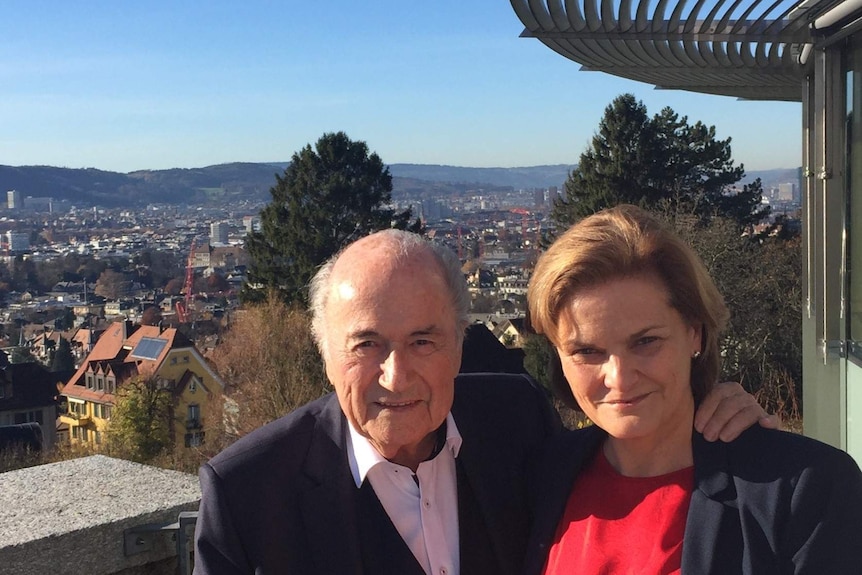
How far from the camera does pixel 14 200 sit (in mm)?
96625

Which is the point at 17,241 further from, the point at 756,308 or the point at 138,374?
the point at 756,308

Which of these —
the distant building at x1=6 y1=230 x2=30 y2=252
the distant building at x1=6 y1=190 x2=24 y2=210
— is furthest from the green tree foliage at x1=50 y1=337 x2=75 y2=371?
the distant building at x1=6 y1=190 x2=24 y2=210

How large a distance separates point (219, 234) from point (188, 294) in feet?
64.5

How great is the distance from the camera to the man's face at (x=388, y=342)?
2.09 meters

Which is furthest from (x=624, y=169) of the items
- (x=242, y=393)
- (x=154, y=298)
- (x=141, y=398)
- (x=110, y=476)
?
(x=154, y=298)

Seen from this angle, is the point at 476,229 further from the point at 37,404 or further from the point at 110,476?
the point at 110,476

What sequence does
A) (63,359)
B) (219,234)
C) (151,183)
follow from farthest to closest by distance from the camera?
(151,183) → (219,234) → (63,359)

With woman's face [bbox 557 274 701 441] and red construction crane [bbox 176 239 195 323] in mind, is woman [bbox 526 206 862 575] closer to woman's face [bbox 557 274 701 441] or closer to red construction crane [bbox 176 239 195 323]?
woman's face [bbox 557 274 701 441]

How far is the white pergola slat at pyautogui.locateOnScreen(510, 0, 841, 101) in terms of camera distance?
6.04 meters

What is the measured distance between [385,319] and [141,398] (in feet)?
111

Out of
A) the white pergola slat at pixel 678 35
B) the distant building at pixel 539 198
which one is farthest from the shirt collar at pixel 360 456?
the distant building at pixel 539 198

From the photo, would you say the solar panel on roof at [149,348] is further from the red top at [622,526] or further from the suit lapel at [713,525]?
the suit lapel at [713,525]

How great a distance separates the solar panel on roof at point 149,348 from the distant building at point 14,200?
58.0 m

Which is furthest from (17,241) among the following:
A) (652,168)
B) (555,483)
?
(555,483)
